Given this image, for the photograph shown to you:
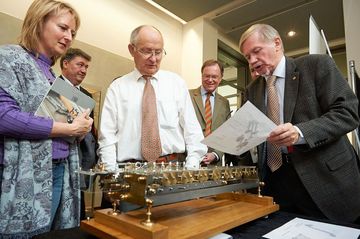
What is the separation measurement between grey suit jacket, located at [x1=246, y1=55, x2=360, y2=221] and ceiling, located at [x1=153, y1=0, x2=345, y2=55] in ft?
9.62

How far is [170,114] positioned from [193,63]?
2.94 metres

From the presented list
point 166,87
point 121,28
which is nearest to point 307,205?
point 166,87

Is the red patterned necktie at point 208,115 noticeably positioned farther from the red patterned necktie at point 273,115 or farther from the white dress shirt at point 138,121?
the red patterned necktie at point 273,115

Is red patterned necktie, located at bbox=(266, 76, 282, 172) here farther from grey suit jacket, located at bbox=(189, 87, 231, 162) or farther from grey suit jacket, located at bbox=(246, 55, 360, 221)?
grey suit jacket, located at bbox=(189, 87, 231, 162)

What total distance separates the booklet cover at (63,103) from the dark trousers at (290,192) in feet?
2.99

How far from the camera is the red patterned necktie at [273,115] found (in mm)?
1188

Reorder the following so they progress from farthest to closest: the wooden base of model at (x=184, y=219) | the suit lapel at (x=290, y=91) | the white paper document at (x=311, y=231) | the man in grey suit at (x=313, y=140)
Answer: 1. the suit lapel at (x=290, y=91)
2. the man in grey suit at (x=313, y=140)
3. the white paper document at (x=311, y=231)
4. the wooden base of model at (x=184, y=219)

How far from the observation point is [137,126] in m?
1.28

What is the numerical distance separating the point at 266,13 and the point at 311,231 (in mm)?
3886

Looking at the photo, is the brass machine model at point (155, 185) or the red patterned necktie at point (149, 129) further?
the red patterned necktie at point (149, 129)

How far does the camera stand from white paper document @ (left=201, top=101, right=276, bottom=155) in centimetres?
82

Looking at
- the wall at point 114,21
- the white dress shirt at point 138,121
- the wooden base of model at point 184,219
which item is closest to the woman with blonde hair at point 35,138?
the white dress shirt at point 138,121

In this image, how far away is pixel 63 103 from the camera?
1.04 meters

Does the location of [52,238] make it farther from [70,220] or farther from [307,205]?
[307,205]
